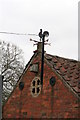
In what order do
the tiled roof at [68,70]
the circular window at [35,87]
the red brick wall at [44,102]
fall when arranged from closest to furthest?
the red brick wall at [44,102], the tiled roof at [68,70], the circular window at [35,87]

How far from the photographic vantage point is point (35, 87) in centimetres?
1579

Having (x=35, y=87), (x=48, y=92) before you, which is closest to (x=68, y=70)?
(x=48, y=92)

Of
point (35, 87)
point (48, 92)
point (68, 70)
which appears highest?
point (68, 70)

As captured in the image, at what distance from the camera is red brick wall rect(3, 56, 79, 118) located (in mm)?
13211

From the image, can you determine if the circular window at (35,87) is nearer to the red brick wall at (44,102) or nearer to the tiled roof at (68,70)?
the red brick wall at (44,102)

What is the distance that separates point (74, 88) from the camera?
1302cm

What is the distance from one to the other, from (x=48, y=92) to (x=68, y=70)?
1.83 meters

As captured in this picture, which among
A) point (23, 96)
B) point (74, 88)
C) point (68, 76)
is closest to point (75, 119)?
point (74, 88)

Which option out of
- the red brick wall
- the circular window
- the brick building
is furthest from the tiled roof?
the circular window

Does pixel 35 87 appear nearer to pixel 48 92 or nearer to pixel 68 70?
pixel 48 92

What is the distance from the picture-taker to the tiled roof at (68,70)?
13375 millimetres

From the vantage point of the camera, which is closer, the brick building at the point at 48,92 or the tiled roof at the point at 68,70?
the brick building at the point at 48,92

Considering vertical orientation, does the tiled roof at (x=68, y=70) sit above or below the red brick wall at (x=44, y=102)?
above

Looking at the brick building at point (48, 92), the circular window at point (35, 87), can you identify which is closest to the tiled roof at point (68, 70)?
the brick building at point (48, 92)
